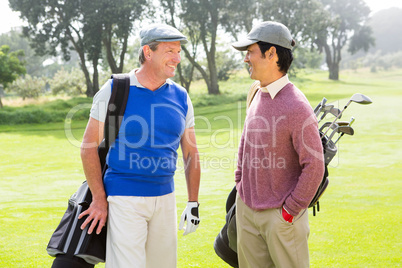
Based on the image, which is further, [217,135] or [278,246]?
[217,135]

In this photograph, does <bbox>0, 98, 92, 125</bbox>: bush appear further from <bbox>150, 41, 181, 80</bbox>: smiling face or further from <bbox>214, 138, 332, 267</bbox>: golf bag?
<bbox>150, 41, 181, 80</bbox>: smiling face

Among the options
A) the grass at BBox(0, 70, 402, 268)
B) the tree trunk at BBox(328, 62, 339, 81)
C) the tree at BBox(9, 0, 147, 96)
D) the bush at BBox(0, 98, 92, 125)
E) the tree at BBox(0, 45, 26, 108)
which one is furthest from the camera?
the tree trunk at BBox(328, 62, 339, 81)

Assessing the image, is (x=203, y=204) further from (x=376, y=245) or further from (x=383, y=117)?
(x=383, y=117)

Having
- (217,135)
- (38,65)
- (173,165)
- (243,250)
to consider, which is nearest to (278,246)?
(243,250)

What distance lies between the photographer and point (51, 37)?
3469 cm

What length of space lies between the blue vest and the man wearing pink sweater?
53cm

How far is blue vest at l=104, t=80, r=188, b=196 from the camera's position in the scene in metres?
2.83

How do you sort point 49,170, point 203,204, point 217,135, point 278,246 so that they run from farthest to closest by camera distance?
point 217,135
point 49,170
point 203,204
point 278,246

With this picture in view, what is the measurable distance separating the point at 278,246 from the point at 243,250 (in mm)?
309

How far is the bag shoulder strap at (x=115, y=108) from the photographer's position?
9.25 ft

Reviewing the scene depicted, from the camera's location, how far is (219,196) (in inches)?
306

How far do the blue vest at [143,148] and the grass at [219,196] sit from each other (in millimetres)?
1847

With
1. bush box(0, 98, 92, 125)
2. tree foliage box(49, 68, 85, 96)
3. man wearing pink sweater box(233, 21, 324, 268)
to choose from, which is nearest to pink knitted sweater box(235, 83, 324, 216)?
man wearing pink sweater box(233, 21, 324, 268)

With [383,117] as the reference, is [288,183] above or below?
above
